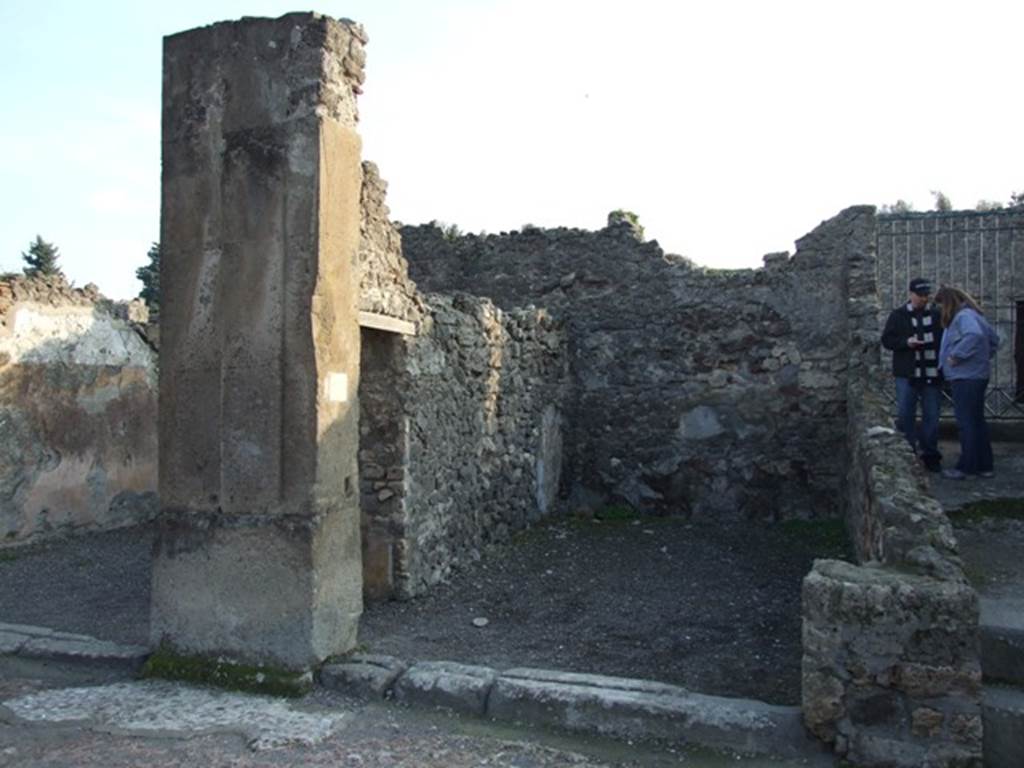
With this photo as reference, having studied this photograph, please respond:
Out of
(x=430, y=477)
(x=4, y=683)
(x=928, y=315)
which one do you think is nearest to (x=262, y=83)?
(x=430, y=477)

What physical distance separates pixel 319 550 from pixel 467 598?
1926mm

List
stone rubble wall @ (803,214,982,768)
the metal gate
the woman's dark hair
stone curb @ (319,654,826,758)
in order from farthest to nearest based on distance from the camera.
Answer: the metal gate
the woman's dark hair
stone curb @ (319,654,826,758)
stone rubble wall @ (803,214,982,768)

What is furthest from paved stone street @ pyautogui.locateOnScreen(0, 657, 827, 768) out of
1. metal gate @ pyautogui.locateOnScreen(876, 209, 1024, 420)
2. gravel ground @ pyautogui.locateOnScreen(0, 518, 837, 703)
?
metal gate @ pyautogui.locateOnScreen(876, 209, 1024, 420)

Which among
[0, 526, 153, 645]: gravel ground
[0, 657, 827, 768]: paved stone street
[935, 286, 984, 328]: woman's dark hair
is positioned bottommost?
[0, 657, 827, 768]: paved stone street

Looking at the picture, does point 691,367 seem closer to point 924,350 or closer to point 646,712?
point 924,350

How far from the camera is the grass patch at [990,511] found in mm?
5320

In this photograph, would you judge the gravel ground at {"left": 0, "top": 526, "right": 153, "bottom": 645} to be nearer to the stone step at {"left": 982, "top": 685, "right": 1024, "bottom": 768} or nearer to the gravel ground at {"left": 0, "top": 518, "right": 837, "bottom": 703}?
the gravel ground at {"left": 0, "top": 518, "right": 837, "bottom": 703}

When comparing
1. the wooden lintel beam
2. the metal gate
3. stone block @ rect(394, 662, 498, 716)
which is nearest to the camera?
stone block @ rect(394, 662, 498, 716)

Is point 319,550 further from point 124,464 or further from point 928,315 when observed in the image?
point 124,464

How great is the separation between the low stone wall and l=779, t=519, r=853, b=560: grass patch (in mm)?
2389

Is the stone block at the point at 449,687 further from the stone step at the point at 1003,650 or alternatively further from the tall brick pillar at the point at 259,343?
the stone step at the point at 1003,650

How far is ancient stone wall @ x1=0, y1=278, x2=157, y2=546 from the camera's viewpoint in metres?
8.29

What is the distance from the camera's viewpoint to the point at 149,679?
4.65 metres

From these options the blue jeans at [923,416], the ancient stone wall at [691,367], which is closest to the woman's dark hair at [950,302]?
the blue jeans at [923,416]
